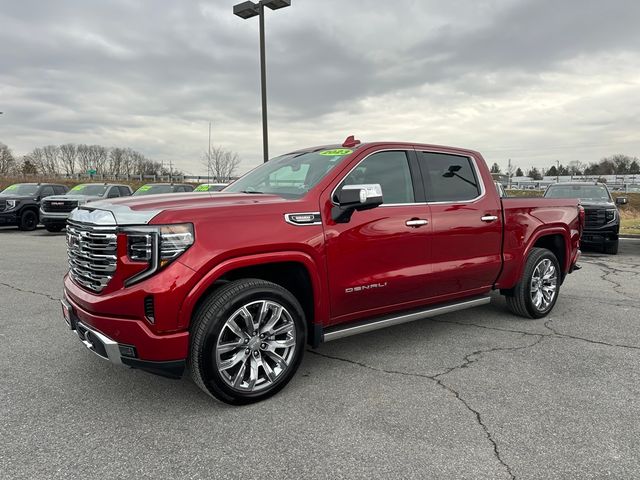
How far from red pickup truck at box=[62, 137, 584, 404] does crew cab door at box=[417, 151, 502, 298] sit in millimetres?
14

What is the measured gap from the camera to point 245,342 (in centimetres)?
322

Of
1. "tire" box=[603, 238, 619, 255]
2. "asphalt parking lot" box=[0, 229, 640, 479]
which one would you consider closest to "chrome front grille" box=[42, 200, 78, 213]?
"asphalt parking lot" box=[0, 229, 640, 479]

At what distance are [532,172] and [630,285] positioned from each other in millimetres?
105409

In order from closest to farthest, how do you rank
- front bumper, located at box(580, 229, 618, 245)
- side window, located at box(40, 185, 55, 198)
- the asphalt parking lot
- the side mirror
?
1. the asphalt parking lot
2. the side mirror
3. front bumper, located at box(580, 229, 618, 245)
4. side window, located at box(40, 185, 55, 198)

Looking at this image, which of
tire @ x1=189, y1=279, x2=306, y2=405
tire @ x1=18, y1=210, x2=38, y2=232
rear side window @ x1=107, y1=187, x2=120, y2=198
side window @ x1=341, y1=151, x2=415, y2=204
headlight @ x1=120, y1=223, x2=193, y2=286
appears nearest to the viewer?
headlight @ x1=120, y1=223, x2=193, y2=286

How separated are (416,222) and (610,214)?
29.3 feet

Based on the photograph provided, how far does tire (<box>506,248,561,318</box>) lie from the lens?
520 centimetres

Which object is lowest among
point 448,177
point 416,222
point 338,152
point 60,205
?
point 60,205

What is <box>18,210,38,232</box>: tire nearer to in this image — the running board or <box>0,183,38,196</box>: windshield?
<box>0,183,38,196</box>: windshield

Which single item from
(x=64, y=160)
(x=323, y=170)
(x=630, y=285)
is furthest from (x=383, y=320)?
(x=64, y=160)

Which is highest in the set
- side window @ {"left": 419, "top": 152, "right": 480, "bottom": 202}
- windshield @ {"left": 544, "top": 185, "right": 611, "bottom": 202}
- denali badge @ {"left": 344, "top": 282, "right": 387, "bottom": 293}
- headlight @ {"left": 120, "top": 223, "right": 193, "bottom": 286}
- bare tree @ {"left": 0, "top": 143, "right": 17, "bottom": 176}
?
bare tree @ {"left": 0, "top": 143, "right": 17, "bottom": 176}

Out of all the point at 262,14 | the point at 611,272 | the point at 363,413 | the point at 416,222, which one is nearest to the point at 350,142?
the point at 416,222

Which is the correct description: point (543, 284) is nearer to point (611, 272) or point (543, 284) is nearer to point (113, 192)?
point (611, 272)

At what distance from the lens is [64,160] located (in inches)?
3600
